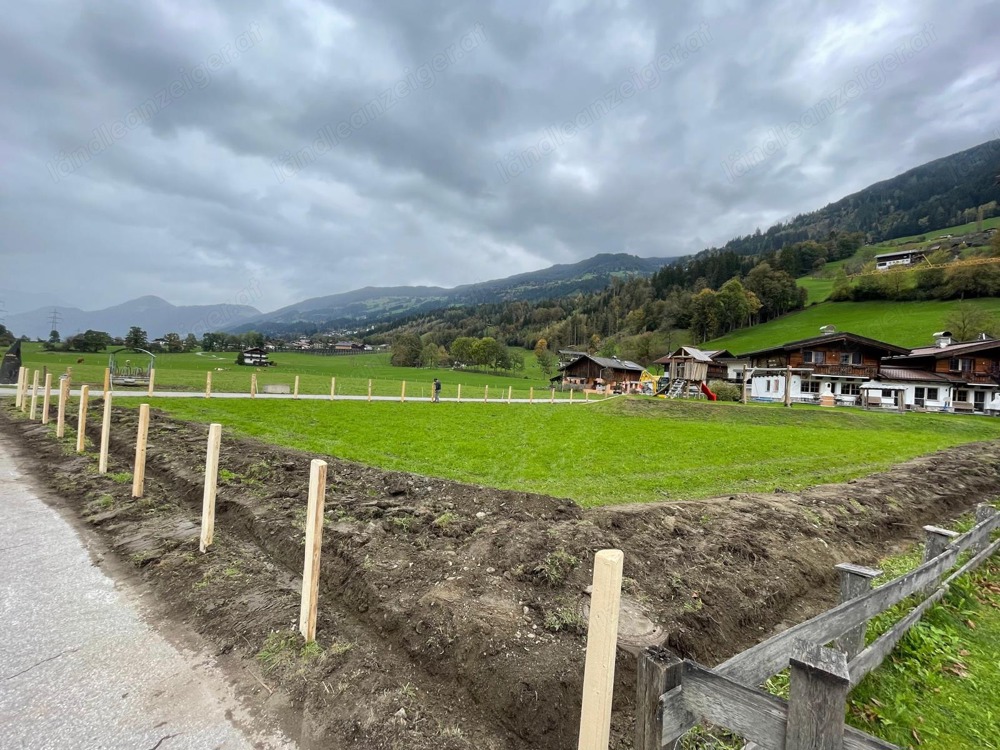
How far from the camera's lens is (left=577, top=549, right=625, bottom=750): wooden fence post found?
2.30 metres

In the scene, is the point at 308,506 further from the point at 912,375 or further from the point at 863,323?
the point at 863,323

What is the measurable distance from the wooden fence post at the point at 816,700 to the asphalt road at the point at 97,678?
3.18 m

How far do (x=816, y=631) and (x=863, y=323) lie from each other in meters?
94.2

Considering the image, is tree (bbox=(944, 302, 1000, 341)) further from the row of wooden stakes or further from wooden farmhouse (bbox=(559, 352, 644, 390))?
the row of wooden stakes

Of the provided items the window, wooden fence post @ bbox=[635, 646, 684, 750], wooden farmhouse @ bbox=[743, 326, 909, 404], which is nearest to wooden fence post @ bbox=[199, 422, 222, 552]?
wooden fence post @ bbox=[635, 646, 684, 750]

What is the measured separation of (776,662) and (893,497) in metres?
8.95

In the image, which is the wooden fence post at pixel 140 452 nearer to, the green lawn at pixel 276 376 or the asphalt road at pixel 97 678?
the asphalt road at pixel 97 678

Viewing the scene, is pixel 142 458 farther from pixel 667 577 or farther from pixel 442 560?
pixel 667 577

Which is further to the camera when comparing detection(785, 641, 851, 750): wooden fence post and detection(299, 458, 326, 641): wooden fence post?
detection(299, 458, 326, 641): wooden fence post

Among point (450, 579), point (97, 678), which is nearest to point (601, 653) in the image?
point (450, 579)

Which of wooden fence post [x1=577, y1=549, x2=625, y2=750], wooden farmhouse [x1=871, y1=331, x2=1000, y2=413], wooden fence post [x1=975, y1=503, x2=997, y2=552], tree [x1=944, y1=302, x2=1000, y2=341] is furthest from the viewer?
tree [x1=944, y1=302, x2=1000, y2=341]

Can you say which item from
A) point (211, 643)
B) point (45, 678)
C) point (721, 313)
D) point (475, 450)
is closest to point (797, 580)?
point (211, 643)

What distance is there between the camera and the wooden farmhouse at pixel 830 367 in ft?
150

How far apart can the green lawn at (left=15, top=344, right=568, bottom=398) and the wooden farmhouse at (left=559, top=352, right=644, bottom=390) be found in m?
5.45
